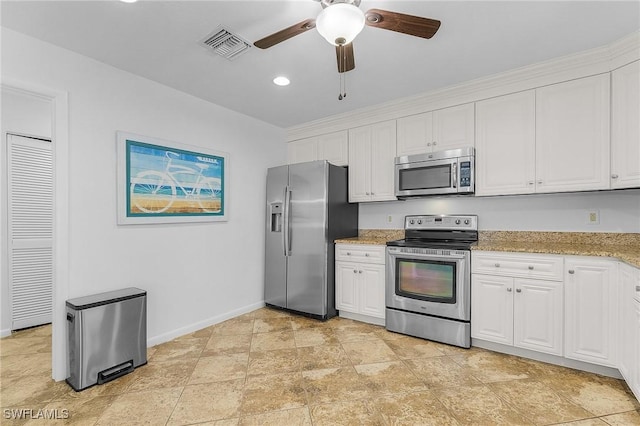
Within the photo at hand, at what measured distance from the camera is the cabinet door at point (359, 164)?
3.78m

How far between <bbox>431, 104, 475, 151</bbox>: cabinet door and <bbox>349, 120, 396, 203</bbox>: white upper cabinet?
0.49 m

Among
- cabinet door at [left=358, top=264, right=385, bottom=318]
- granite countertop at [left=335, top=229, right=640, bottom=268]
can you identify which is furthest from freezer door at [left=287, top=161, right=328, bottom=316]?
granite countertop at [left=335, top=229, right=640, bottom=268]

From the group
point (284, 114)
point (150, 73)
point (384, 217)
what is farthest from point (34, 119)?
point (384, 217)

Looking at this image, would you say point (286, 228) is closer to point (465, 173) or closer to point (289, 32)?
point (465, 173)

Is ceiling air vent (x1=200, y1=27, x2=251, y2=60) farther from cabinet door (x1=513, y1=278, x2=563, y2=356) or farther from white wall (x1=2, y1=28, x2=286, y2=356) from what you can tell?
cabinet door (x1=513, y1=278, x2=563, y2=356)

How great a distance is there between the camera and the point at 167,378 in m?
2.34

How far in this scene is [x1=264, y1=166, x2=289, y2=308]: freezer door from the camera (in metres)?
3.91

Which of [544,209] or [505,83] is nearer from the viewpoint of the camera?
[505,83]

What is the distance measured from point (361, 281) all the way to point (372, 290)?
0.53 ft

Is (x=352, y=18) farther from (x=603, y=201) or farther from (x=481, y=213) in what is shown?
(x=603, y=201)

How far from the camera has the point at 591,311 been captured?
2295mm

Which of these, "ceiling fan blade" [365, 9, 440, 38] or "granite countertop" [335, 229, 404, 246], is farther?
"granite countertop" [335, 229, 404, 246]

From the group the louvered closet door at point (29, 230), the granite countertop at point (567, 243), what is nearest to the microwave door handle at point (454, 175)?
the granite countertop at point (567, 243)

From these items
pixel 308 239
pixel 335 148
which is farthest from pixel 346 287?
pixel 335 148
